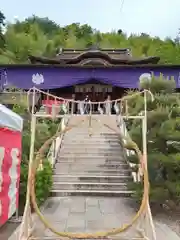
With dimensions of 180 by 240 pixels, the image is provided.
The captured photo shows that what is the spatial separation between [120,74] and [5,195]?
1673cm

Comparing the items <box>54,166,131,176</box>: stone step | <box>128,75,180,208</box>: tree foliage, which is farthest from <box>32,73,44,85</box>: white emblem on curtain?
<box>128,75,180,208</box>: tree foliage

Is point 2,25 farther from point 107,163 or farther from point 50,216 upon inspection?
point 50,216

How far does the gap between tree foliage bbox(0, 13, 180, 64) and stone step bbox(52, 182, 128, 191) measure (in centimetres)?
2272

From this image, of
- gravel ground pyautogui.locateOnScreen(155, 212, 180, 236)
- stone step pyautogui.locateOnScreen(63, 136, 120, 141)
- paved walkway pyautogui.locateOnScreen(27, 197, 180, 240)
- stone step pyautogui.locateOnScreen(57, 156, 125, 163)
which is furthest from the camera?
stone step pyautogui.locateOnScreen(63, 136, 120, 141)

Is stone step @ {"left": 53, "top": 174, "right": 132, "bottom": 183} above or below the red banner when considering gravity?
below

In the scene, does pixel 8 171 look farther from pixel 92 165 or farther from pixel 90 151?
pixel 90 151

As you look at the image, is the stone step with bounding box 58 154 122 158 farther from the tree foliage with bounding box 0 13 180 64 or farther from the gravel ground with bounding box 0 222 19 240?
the tree foliage with bounding box 0 13 180 64

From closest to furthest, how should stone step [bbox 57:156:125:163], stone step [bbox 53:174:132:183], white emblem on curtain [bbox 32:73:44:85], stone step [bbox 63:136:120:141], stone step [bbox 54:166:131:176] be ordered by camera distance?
stone step [bbox 53:174:132:183] < stone step [bbox 54:166:131:176] < stone step [bbox 57:156:125:163] < stone step [bbox 63:136:120:141] < white emblem on curtain [bbox 32:73:44:85]

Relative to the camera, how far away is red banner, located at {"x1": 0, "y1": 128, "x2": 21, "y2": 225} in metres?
5.61

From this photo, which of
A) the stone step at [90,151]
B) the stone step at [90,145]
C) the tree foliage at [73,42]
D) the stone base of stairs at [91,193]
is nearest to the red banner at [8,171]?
the stone base of stairs at [91,193]

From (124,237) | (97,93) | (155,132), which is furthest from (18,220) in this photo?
(97,93)

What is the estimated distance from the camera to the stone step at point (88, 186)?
352 inches

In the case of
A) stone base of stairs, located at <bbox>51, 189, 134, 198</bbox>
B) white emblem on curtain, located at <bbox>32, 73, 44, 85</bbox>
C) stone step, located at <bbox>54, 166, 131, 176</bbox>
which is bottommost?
→ stone base of stairs, located at <bbox>51, 189, 134, 198</bbox>

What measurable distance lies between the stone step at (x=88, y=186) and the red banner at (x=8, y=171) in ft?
8.87
